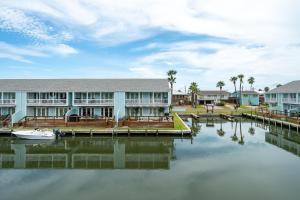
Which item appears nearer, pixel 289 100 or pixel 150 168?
pixel 150 168

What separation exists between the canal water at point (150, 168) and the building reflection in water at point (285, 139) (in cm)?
11

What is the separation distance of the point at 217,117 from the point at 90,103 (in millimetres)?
34674

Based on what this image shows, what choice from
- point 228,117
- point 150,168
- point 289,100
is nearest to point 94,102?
point 150,168

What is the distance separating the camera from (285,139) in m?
36.9

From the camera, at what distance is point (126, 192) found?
57.7 ft

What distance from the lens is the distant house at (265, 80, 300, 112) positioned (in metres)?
54.0

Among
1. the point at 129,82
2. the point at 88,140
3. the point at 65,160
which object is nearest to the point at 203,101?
the point at 129,82

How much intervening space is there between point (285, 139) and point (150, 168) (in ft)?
73.7

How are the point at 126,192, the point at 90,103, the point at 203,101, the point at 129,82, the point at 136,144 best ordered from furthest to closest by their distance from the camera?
the point at 203,101 → the point at 129,82 → the point at 90,103 → the point at 136,144 → the point at 126,192

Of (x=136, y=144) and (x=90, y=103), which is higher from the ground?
(x=90, y=103)

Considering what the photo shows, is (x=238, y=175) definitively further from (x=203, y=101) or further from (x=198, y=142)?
(x=203, y=101)

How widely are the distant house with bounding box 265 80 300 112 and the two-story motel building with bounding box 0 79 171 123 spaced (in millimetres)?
26218

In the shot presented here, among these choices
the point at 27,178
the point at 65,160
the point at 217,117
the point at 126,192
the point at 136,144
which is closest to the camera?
the point at 126,192

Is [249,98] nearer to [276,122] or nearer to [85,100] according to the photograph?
[276,122]
